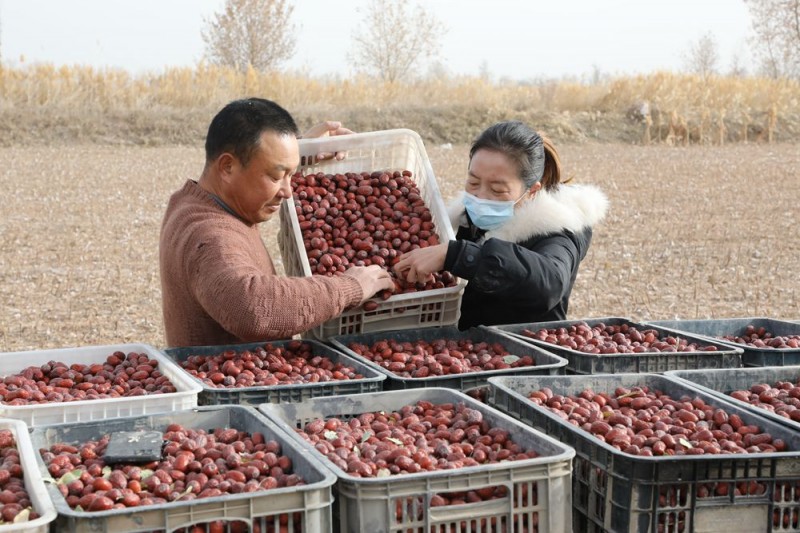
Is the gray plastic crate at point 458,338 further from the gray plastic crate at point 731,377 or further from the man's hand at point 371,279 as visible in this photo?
the gray plastic crate at point 731,377

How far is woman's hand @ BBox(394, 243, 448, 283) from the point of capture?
386cm

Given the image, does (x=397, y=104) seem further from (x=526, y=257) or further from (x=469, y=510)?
(x=469, y=510)

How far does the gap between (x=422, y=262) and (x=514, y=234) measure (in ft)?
1.98

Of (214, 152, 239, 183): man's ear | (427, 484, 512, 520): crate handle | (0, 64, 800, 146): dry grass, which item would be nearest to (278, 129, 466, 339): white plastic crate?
(214, 152, 239, 183): man's ear

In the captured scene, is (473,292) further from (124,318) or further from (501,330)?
(124,318)

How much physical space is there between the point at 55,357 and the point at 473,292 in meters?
1.81

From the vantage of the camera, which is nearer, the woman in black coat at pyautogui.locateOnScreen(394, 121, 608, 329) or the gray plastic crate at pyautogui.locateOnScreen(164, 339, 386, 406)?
the gray plastic crate at pyautogui.locateOnScreen(164, 339, 386, 406)

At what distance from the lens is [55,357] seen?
366cm

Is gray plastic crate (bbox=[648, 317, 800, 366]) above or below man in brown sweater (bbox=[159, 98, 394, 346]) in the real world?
below

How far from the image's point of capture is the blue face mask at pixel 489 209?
13.9ft

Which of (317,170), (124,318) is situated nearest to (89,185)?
(124,318)

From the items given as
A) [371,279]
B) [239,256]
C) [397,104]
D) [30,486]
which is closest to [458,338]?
[371,279]

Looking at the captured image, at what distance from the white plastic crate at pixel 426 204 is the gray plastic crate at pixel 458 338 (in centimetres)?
7

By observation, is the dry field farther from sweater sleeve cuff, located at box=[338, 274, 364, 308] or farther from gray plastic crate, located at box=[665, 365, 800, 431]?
gray plastic crate, located at box=[665, 365, 800, 431]
